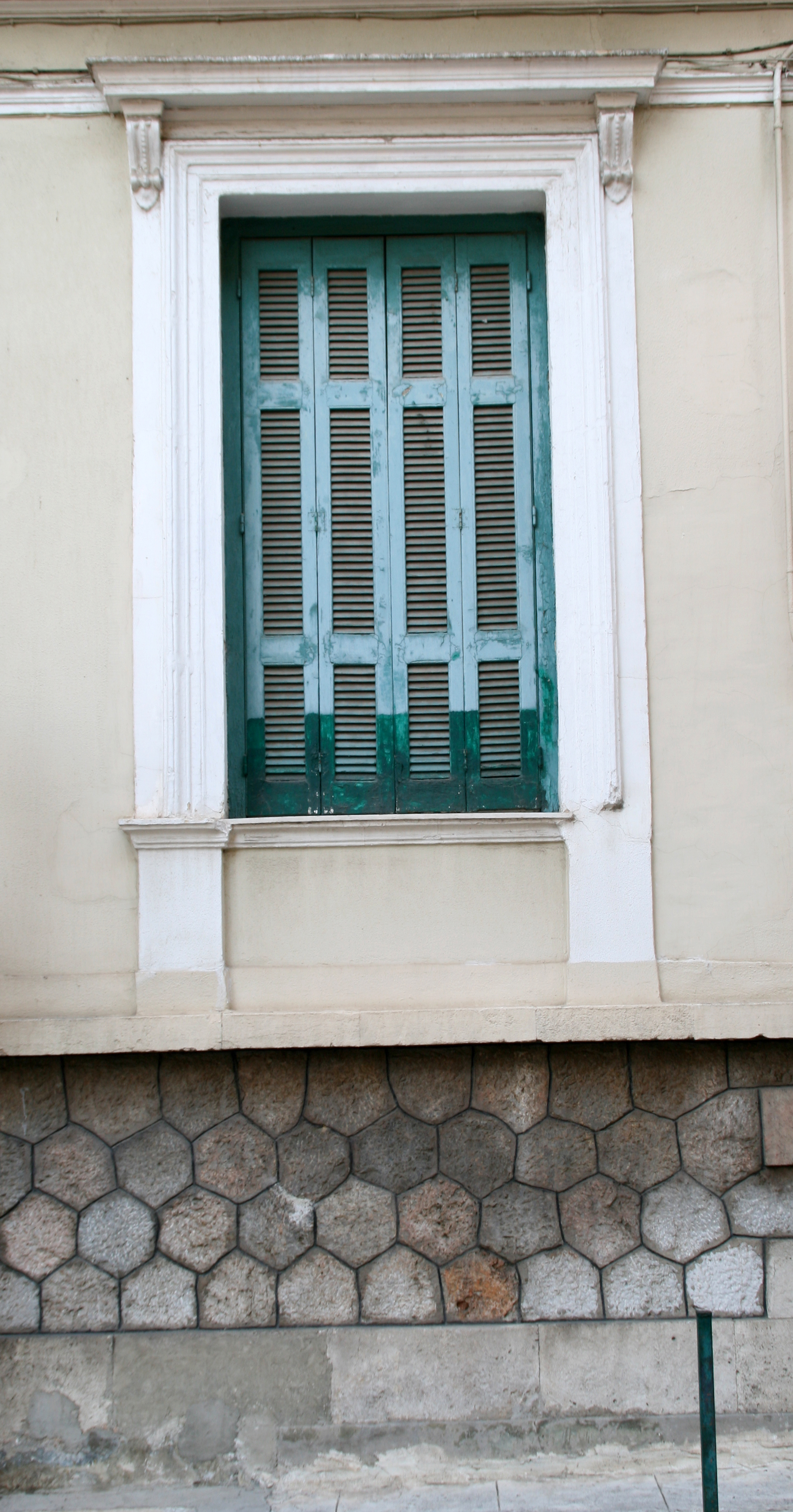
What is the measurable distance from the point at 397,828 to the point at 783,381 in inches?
96.6

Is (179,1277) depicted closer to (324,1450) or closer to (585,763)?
(324,1450)

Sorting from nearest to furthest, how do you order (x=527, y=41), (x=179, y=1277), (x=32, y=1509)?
(x=32, y=1509), (x=179, y=1277), (x=527, y=41)

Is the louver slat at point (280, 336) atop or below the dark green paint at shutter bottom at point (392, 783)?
atop

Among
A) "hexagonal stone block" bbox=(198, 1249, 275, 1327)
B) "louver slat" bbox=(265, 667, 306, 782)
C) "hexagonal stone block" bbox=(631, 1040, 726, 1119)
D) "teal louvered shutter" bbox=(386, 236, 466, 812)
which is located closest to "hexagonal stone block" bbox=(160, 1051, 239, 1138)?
"hexagonal stone block" bbox=(198, 1249, 275, 1327)

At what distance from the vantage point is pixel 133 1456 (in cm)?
452

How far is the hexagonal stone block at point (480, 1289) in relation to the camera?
462 cm

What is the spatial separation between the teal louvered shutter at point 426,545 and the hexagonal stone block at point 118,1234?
196 centimetres

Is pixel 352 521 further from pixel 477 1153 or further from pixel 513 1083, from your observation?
pixel 477 1153

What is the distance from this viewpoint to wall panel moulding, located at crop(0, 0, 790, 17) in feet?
16.2

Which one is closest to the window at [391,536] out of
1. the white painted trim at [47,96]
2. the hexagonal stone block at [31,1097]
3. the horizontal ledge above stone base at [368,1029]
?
the white painted trim at [47,96]

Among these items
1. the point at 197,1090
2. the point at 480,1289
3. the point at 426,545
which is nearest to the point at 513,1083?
the point at 480,1289

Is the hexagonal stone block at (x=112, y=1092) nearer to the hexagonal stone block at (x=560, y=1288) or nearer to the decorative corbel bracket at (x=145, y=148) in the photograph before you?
the hexagonal stone block at (x=560, y=1288)

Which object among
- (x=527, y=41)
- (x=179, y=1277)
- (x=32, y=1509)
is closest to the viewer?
(x=32, y=1509)

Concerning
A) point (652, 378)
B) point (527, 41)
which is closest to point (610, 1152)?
point (652, 378)
